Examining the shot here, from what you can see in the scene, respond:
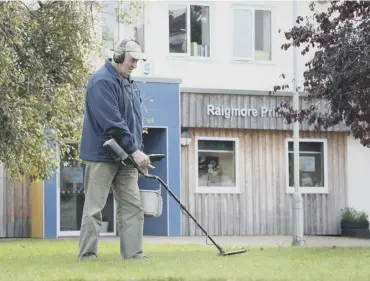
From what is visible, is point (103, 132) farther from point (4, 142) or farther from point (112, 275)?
point (4, 142)

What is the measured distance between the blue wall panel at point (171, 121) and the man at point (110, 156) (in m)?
14.6

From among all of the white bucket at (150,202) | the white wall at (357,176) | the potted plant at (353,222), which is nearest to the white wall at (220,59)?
the white wall at (357,176)

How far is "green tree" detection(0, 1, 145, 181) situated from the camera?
1636cm

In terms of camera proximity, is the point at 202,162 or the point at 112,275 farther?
the point at 202,162

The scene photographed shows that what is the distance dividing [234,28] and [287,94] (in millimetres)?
2343

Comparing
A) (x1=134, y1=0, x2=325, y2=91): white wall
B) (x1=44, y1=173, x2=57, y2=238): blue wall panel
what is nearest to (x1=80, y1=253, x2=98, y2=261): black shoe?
(x1=44, y1=173, x2=57, y2=238): blue wall panel

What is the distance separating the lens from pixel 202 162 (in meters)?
26.7

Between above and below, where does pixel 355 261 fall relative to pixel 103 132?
below

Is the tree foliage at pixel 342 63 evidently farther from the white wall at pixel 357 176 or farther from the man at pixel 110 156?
the white wall at pixel 357 176

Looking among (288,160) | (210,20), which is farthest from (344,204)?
(210,20)

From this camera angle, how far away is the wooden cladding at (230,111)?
25.9 m

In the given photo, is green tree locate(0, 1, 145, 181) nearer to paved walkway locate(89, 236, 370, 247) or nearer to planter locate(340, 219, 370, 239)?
paved walkway locate(89, 236, 370, 247)

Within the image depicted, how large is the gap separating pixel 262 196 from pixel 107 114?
17.5 metres

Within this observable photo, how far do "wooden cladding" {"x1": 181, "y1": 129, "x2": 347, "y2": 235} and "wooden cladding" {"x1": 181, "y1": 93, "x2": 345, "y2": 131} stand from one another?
393mm
